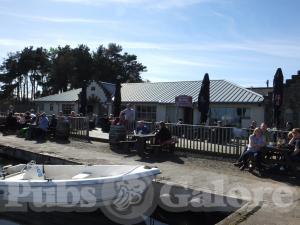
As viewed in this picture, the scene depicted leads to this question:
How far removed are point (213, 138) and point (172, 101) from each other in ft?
54.8

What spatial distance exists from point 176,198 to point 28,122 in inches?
623

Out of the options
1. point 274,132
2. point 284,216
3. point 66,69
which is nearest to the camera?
point 284,216

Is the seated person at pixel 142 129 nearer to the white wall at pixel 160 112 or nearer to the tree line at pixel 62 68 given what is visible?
the white wall at pixel 160 112

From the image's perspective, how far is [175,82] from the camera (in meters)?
36.8

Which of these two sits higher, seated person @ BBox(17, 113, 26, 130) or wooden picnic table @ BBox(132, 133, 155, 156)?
seated person @ BBox(17, 113, 26, 130)

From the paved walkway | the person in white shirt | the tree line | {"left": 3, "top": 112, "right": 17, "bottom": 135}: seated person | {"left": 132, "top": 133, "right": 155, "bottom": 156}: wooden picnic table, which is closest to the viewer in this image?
the paved walkway

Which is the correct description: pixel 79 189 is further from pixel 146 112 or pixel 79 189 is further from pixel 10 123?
pixel 146 112

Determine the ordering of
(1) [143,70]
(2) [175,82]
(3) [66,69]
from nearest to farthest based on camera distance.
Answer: (2) [175,82], (3) [66,69], (1) [143,70]

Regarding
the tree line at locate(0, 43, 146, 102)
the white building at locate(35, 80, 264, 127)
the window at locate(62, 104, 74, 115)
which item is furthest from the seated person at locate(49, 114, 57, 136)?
the tree line at locate(0, 43, 146, 102)

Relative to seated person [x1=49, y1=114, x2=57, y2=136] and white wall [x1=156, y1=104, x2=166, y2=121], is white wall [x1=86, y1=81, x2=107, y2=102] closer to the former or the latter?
white wall [x1=156, y1=104, x2=166, y2=121]

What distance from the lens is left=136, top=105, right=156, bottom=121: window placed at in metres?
33.9

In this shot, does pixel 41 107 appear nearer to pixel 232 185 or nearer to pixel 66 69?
pixel 66 69

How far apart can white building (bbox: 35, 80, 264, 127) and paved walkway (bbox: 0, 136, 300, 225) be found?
12684 mm

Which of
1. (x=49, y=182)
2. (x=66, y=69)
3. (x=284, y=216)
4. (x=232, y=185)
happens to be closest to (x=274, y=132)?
(x=232, y=185)
